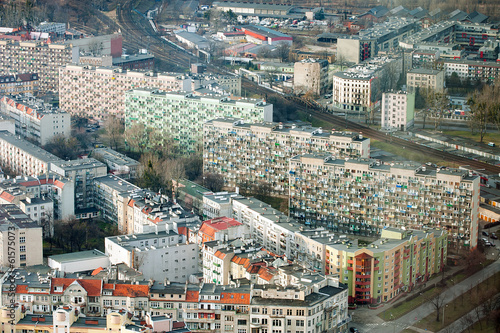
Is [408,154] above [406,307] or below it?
above

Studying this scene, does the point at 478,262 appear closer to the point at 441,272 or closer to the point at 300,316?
the point at 441,272

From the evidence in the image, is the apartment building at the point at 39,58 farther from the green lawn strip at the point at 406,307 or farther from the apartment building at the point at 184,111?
the green lawn strip at the point at 406,307

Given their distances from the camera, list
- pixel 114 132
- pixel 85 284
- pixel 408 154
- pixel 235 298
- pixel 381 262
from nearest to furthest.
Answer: pixel 235 298 < pixel 85 284 < pixel 381 262 < pixel 408 154 < pixel 114 132

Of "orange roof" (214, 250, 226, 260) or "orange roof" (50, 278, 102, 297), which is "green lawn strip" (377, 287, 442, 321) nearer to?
"orange roof" (214, 250, 226, 260)

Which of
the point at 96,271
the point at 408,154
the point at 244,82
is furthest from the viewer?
the point at 244,82

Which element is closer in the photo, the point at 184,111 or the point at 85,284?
the point at 85,284

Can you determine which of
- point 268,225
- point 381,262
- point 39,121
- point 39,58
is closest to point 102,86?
point 39,121

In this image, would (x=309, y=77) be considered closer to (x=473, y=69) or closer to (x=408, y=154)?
(x=473, y=69)
